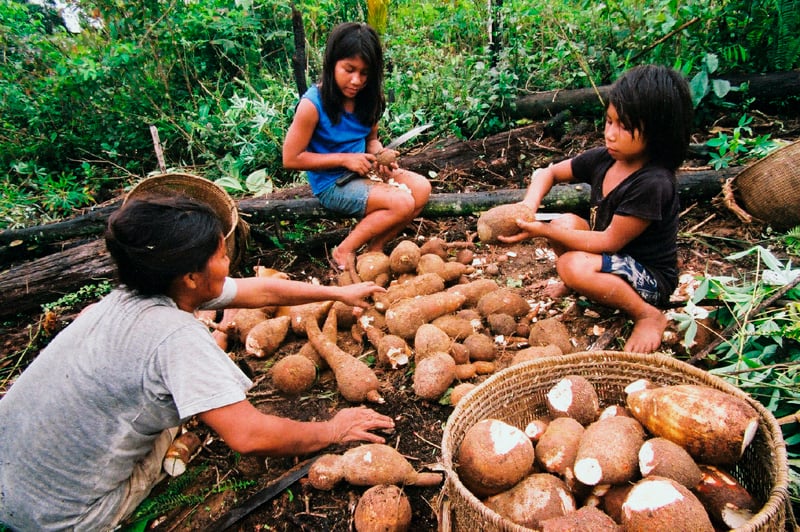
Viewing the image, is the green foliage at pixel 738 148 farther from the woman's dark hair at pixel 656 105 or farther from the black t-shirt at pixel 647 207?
the woman's dark hair at pixel 656 105

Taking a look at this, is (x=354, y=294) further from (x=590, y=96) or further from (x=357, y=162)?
(x=590, y=96)

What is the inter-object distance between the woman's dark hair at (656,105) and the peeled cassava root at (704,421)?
1.08 meters

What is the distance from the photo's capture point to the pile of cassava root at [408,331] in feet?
7.29

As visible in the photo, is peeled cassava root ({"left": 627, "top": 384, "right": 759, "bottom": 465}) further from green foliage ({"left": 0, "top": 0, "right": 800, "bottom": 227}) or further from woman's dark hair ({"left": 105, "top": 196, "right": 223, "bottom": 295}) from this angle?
green foliage ({"left": 0, "top": 0, "right": 800, "bottom": 227})

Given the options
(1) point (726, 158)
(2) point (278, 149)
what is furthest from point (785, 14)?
(2) point (278, 149)

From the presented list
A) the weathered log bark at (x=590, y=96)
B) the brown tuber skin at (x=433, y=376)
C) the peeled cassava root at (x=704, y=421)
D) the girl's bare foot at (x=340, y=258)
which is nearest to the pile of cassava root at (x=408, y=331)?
the brown tuber skin at (x=433, y=376)

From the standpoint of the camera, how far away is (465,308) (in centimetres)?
274

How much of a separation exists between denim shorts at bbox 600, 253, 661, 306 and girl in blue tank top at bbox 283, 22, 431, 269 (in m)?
1.35

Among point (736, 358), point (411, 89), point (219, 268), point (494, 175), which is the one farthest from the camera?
point (411, 89)

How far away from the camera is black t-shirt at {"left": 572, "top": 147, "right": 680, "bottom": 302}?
2.09m

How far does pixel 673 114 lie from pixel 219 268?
190cm

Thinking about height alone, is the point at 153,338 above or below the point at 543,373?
above

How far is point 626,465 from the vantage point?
149cm

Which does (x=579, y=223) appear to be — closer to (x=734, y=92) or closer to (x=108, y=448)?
(x=108, y=448)
